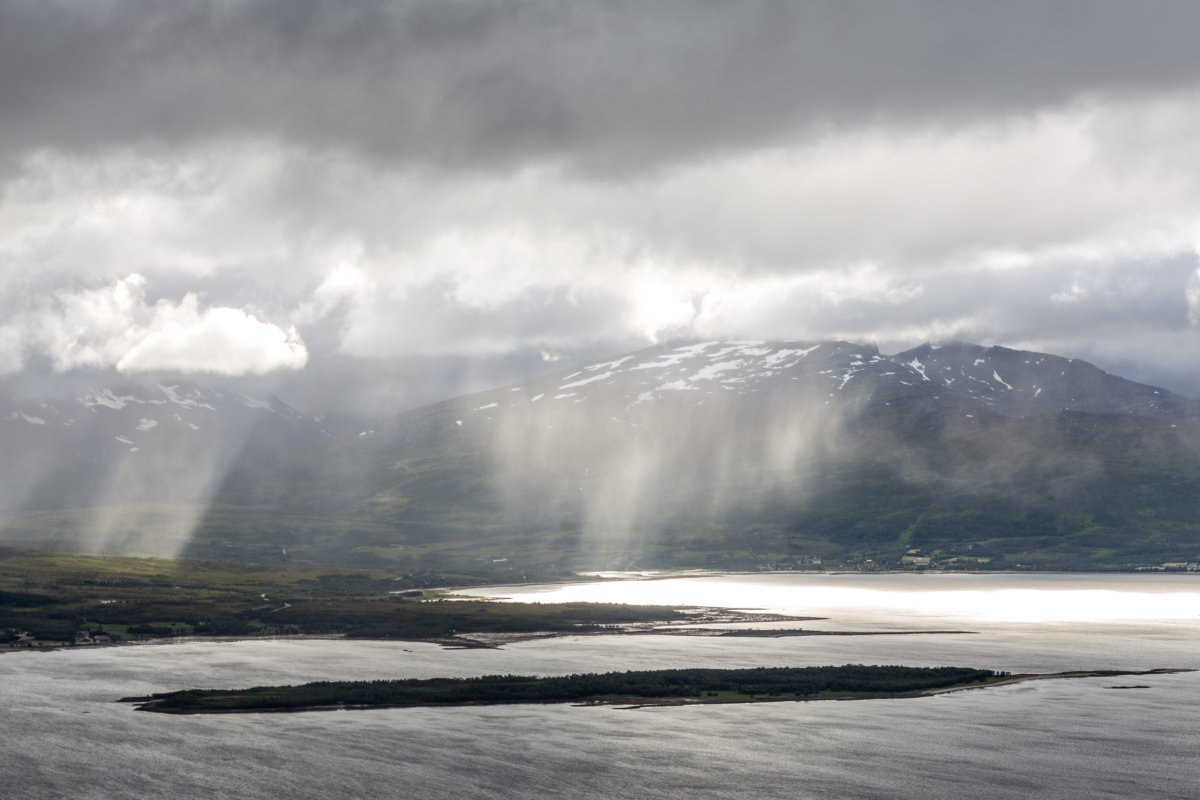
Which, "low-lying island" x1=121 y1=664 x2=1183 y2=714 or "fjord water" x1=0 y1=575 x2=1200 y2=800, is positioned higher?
"low-lying island" x1=121 y1=664 x2=1183 y2=714

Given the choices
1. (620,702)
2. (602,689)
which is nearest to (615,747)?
(620,702)

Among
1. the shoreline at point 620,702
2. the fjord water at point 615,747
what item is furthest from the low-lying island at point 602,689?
the fjord water at point 615,747

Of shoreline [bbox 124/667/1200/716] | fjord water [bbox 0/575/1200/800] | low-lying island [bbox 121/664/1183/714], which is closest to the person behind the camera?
fjord water [bbox 0/575/1200/800]

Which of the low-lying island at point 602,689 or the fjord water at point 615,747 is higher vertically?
the low-lying island at point 602,689

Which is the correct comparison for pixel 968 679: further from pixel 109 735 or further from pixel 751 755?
pixel 109 735

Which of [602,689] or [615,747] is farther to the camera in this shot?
[602,689]

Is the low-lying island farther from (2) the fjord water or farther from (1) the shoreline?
(2) the fjord water

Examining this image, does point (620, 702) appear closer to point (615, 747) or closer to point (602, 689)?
point (602, 689)

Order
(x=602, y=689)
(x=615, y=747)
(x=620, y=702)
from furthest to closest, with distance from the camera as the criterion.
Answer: (x=602, y=689) < (x=620, y=702) < (x=615, y=747)

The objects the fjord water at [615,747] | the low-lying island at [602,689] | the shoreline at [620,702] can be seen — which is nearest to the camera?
the fjord water at [615,747]

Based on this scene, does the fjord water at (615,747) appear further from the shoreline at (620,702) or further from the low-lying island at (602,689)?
the low-lying island at (602,689)

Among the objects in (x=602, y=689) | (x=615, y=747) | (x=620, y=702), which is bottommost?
(x=615, y=747)

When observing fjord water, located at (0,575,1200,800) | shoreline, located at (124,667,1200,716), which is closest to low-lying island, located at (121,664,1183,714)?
shoreline, located at (124,667,1200,716)

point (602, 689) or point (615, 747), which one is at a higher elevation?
point (602, 689)
